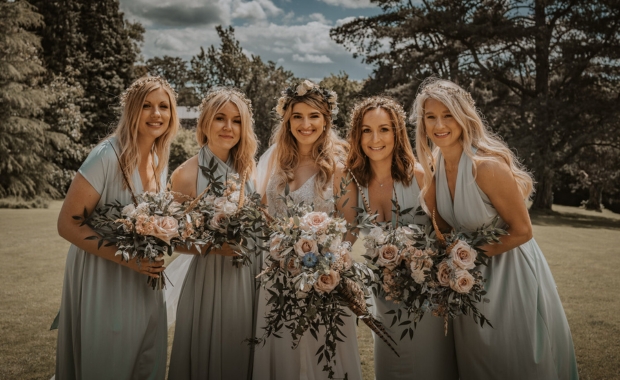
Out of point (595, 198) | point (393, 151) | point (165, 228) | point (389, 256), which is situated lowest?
point (389, 256)

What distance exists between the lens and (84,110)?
34125 millimetres

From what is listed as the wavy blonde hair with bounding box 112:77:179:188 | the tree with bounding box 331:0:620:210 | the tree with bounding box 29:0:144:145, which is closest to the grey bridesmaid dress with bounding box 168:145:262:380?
the wavy blonde hair with bounding box 112:77:179:188

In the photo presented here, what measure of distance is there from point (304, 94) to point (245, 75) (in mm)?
26966

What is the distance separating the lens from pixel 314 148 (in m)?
4.76

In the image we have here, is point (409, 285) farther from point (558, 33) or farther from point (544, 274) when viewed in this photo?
point (558, 33)

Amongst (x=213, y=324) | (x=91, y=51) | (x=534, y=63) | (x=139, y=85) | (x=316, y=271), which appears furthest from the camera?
(x=91, y=51)

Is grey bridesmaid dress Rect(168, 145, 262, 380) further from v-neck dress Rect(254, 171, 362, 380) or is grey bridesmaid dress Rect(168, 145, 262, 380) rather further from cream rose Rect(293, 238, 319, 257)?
cream rose Rect(293, 238, 319, 257)

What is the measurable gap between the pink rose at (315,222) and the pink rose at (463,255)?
940 mm

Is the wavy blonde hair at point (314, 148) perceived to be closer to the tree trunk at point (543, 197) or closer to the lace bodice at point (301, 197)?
the lace bodice at point (301, 197)

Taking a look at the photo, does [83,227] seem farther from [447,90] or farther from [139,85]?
[447,90]

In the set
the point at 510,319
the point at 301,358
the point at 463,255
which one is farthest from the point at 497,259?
the point at 301,358

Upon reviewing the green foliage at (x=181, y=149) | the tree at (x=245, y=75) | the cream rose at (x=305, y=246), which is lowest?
the cream rose at (x=305, y=246)

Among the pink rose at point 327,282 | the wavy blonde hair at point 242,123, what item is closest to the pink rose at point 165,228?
the pink rose at point 327,282

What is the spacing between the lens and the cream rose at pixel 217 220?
11.8 ft
